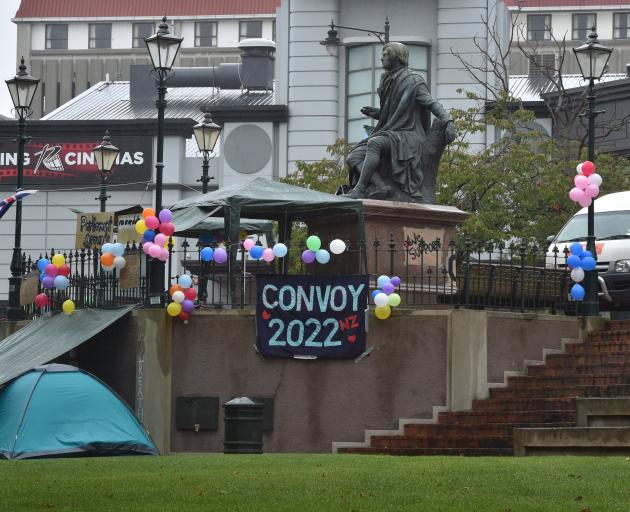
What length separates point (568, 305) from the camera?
1048 inches

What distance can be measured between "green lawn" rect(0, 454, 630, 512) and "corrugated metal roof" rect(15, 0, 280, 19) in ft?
300

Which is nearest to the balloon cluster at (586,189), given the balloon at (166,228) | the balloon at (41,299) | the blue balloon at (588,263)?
the blue balloon at (588,263)

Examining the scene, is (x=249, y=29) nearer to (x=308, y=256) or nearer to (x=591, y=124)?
(x=591, y=124)

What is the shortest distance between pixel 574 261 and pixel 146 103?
44339 millimetres

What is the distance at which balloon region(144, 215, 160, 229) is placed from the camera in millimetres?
24688

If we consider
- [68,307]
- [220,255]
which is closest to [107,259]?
[68,307]

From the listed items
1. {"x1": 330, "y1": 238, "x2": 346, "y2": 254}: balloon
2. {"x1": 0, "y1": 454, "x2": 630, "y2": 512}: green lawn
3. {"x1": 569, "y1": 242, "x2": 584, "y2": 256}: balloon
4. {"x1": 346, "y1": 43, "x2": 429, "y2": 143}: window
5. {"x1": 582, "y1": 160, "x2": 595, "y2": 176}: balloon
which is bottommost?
{"x1": 0, "y1": 454, "x2": 630, "y2": 512}: green lawn

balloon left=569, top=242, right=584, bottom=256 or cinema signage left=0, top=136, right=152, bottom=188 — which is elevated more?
cinema signage left=0, top=136, right=152, bottom=188

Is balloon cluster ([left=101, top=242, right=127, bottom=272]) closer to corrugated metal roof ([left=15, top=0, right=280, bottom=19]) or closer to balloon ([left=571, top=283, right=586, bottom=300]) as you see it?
balloon ([left=571, top=283, right=586, bottom=300])

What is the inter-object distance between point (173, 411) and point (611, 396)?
5.79 metres

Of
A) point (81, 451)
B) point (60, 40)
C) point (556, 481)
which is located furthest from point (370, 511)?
point (60, 40)

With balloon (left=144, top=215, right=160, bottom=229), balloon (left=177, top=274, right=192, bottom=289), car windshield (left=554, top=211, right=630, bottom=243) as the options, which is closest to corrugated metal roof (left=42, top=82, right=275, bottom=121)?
car windshield (left=554, top=211, right=630, bottom=243)

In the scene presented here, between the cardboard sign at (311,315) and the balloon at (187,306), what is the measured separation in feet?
2.90

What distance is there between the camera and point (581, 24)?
10544 cm
